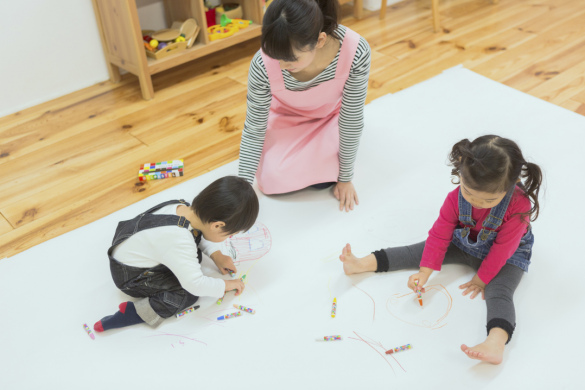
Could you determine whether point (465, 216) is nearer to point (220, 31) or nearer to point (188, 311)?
point (188, 311)

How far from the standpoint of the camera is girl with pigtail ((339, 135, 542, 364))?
1009 mm

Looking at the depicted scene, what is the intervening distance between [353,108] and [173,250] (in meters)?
0.60

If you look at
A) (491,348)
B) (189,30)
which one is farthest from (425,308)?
(189,30)

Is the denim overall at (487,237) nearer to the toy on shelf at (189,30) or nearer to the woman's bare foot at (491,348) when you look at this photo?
the woman's bare foot at (491,348)

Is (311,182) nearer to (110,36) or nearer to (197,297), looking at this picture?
(197,297)

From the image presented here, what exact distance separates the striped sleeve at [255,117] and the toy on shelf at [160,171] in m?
0.27

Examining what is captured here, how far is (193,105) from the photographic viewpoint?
198 centimetres

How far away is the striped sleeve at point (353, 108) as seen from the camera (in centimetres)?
137

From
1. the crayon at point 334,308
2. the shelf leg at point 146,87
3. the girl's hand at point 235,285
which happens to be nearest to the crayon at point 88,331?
the girl's hand at point 235,285

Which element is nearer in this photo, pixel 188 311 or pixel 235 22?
pixel 188 311

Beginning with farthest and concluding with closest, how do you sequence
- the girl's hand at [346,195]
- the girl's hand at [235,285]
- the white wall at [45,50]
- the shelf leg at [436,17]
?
the shelf leg at [436,17] → the white wall at [45,50] → the girl's hand at [346,195] → the girl's hand at [235,285]

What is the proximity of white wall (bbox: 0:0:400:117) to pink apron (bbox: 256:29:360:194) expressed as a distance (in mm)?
902

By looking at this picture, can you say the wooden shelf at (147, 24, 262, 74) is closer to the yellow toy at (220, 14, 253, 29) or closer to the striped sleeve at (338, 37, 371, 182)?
the yellow toy at (220, 14, 253, 29)

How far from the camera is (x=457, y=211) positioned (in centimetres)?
118
